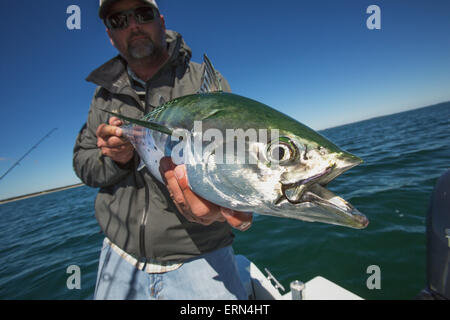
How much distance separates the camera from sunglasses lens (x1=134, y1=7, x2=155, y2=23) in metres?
2.39

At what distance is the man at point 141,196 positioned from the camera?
199 cm

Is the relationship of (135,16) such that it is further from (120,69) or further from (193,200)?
(193,200)

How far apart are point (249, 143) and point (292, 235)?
4.34 meters

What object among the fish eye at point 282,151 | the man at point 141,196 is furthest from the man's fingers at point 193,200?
the fish eye at point 282,151

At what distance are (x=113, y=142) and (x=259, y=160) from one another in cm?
130

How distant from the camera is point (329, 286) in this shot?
2701 mm

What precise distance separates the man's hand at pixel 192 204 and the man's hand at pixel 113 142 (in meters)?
0.55

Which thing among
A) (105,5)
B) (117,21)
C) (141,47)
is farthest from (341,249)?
(105,5)

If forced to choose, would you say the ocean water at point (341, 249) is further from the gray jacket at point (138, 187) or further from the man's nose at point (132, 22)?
the man's nose at point (132, 22)

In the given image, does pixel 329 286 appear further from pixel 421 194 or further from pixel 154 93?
pixel 421 194

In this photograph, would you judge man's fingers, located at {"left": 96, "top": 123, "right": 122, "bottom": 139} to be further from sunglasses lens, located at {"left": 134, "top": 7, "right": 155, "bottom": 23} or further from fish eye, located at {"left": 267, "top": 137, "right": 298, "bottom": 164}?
sunglasses lens, located at {"left": 134, "top": 7, "right": 155, "bottom": 23}

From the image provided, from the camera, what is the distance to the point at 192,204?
4.44 ft

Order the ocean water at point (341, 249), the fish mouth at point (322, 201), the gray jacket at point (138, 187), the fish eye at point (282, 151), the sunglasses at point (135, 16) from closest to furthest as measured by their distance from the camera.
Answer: the fish mouth at point (322, 201) < the fish eye at point (282, 151) < the gray jacket at point (138, 187) < the sunglasses at point (135, 16) < the ocean water at point (341, 249)
